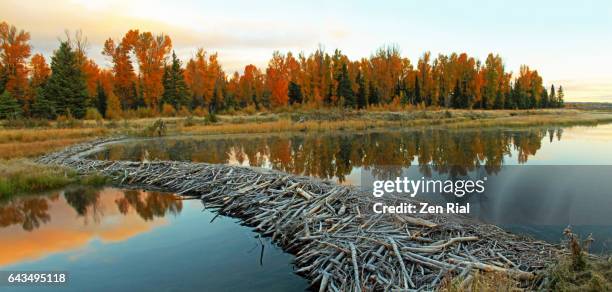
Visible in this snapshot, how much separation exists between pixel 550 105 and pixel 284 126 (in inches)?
3665

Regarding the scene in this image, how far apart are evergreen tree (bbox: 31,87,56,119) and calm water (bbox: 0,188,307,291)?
42475 mm

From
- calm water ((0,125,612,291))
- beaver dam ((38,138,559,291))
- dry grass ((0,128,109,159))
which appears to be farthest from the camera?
dry grass ((0,128,109,159))

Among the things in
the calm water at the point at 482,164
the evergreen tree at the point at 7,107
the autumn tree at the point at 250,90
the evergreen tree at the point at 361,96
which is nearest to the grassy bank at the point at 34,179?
the calm water at the point at 482,164

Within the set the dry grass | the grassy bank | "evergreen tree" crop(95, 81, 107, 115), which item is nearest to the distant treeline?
"evergreen tree" crop(95, 81, 107, 115)

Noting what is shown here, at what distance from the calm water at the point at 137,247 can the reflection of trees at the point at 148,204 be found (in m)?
0.04

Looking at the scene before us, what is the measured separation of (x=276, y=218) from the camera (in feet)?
38.5

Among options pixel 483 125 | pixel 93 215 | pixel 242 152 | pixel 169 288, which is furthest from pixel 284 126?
pixel 169 288

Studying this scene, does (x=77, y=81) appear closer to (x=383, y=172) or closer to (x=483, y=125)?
(x=383, y=172)

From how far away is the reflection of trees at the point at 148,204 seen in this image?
47.6ft

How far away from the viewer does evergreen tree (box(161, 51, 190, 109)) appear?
6675cm

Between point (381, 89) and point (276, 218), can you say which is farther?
point (381, 89)

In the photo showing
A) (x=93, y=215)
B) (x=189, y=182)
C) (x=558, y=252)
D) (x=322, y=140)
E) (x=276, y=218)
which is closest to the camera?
(x=558, y=252)

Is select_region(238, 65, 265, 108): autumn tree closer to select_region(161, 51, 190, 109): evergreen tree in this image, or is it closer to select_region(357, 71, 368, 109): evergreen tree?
select_region(161, 51, 190, 109): evergreen tree

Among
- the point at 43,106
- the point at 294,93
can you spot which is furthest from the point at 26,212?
the point at 294,93
